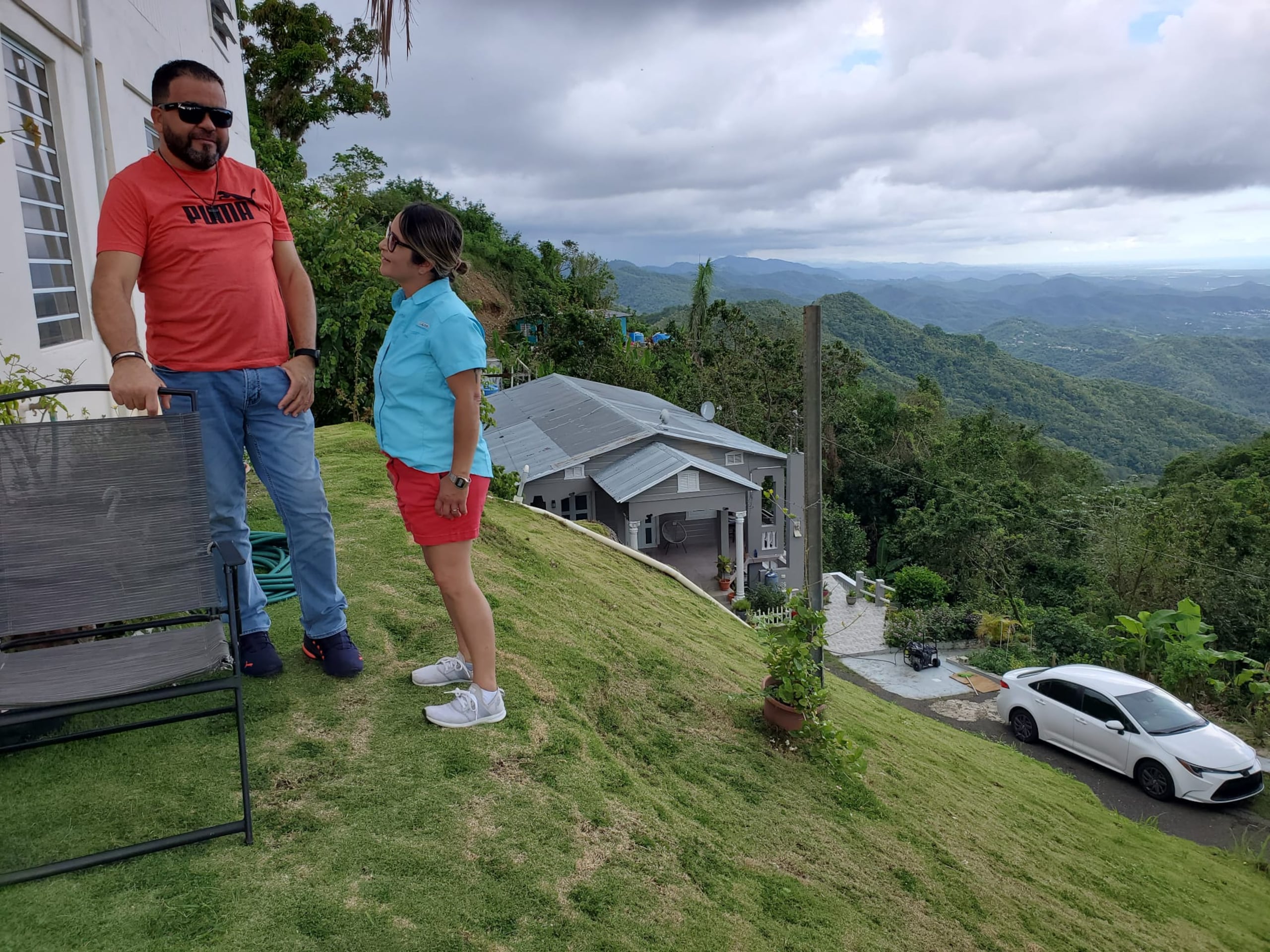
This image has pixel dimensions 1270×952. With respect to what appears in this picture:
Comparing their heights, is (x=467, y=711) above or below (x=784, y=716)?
above

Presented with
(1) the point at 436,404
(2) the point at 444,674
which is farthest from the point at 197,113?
(2) the point at 444,674

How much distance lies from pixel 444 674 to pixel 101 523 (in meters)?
1.52

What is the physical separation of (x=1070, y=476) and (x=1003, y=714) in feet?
108

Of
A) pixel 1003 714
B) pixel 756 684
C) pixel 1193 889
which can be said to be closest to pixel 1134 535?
pixel 1003 714

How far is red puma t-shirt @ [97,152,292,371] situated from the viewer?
272 centimetres

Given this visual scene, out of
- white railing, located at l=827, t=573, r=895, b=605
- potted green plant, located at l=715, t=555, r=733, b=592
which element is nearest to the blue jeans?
potted green plant, located at l=715, t=555, r=733, b=592

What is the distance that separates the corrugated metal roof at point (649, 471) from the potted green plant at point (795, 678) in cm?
1063

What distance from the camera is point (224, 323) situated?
2904 mm

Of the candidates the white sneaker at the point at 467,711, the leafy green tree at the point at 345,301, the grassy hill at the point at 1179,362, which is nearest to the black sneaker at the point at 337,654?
the white sneaker at the point at 467,711

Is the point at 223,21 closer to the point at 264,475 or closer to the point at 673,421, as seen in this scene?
the point at 264,475

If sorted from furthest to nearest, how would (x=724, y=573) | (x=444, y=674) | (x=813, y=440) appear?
(x=724, y=573)
(x=813, y=440)
(x=444, y=674)

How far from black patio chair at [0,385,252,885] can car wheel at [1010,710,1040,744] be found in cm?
1179

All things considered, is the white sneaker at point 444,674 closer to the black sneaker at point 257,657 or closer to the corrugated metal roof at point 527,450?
the black sneaker at point 257,657

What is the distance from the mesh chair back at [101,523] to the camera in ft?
7.39
